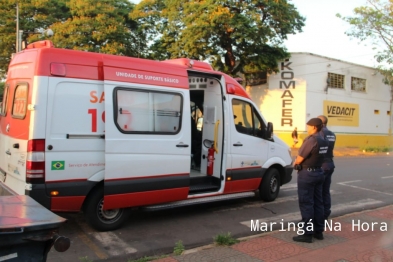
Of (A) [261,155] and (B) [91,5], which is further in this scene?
(B) [91,5]

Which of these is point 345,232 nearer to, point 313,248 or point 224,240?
point 313,248

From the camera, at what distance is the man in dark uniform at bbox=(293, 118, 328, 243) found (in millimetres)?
5250

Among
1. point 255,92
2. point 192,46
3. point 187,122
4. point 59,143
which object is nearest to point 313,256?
point 187,122

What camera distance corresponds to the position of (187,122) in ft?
20.7

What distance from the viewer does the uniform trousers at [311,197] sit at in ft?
17.4

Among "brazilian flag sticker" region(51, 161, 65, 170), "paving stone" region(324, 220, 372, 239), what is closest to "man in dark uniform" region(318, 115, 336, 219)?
"paving stone" region(324, 220, 372, 239)

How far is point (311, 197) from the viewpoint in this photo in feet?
17.6

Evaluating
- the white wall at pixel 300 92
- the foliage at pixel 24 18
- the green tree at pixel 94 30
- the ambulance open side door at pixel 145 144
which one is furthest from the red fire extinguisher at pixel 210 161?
the foliage at pixel 24 18

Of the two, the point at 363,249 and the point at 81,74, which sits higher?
the point at 81,74

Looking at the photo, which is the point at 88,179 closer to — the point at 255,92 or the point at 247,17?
the point at 247,17

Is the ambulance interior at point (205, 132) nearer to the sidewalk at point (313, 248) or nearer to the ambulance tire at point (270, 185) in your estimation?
the ambulance tire at point (270, 185)

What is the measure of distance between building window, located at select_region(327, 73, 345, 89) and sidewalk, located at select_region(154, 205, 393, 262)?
2263cm

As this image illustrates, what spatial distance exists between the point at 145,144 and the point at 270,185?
332cm

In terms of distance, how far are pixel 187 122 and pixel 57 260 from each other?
2.88 m
